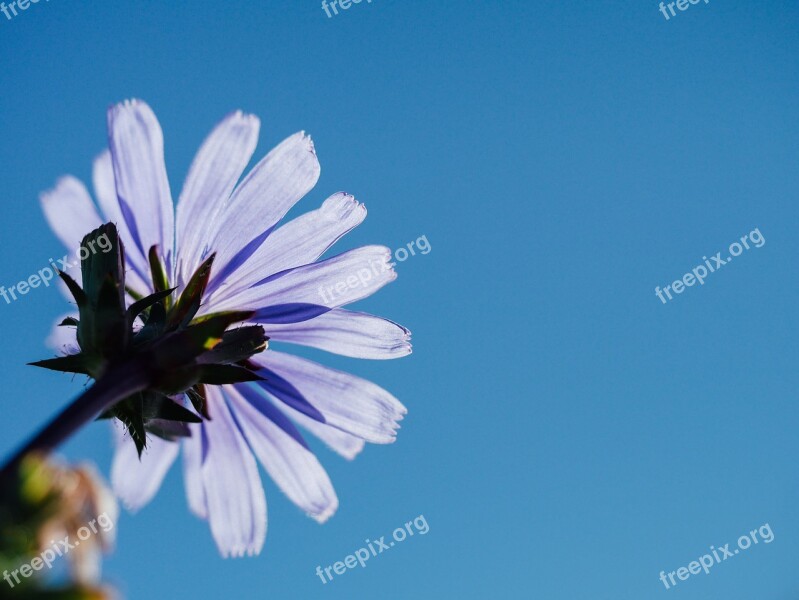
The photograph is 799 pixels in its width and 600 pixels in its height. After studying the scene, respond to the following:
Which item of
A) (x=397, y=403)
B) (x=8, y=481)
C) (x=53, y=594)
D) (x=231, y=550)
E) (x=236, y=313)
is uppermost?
(x=236, y=313)

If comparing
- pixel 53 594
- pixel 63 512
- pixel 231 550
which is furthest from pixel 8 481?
pixel 231 550

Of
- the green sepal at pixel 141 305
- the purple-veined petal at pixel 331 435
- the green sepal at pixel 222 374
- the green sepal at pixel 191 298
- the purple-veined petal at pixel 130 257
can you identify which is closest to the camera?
the green sepal at pixel 141 305

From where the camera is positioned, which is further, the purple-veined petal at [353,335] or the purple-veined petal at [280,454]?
the purple-veined petal at [280,454]

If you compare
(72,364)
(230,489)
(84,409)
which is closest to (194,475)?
(230,489)

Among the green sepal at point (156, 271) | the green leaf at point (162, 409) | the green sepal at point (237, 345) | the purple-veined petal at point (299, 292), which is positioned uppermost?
the green sepal at point (156, 271)

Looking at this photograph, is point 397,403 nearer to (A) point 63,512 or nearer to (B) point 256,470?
(B) point 256,470

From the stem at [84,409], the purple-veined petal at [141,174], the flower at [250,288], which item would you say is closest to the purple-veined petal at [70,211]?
the flower at [250,288]

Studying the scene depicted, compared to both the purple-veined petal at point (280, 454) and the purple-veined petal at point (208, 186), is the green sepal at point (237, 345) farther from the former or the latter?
the purple-veined petal at point (280, 454)
